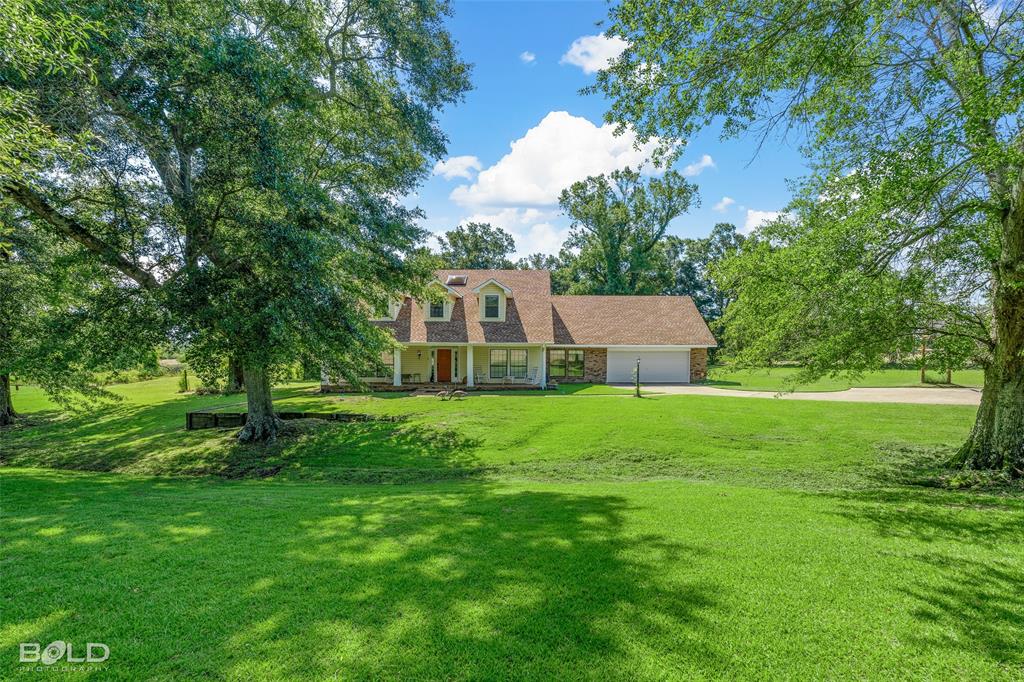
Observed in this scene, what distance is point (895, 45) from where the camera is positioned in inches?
332

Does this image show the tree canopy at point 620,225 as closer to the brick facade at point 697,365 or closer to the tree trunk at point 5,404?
the brick facade at point 697,365

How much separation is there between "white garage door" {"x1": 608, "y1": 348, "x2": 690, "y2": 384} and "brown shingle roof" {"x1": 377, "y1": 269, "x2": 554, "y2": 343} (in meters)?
4.56

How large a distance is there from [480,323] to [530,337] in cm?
289

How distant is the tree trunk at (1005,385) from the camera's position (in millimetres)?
8125

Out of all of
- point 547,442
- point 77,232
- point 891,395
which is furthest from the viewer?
point 891,395

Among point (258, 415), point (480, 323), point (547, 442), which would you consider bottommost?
point (547, 442)

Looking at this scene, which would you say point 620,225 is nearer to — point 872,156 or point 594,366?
point 594,366

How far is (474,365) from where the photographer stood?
25594 millimetres

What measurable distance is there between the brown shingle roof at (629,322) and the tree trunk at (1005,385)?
17177 mm

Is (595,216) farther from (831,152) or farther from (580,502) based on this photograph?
(580,502)

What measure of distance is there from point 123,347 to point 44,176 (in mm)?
3397

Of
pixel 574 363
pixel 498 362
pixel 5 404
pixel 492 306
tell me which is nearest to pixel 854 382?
pixel 574 363

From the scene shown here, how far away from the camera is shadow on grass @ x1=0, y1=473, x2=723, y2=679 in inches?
115

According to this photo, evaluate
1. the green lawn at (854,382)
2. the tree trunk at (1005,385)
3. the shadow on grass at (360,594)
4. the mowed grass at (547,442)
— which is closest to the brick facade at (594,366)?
the green lawn at (854,382)
